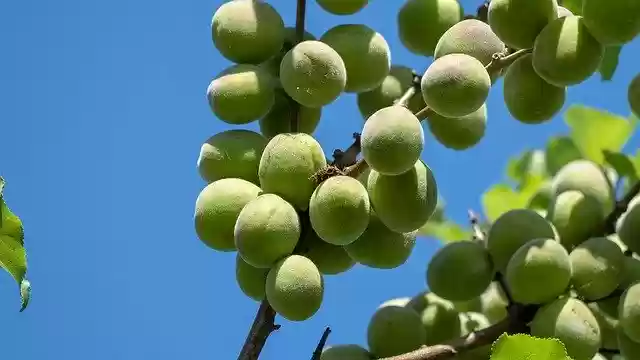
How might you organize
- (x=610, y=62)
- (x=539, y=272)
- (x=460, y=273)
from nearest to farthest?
(x=539, y=272), (x=460, y=273), (x=610, y=62)

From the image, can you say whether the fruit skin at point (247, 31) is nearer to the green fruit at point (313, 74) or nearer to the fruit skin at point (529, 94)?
the green fruit at point (313, 74)

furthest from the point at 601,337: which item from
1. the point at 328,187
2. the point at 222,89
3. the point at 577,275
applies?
the point at 222,89

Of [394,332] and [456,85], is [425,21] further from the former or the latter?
[394,332]

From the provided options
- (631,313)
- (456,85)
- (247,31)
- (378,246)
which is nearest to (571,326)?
(631,313)

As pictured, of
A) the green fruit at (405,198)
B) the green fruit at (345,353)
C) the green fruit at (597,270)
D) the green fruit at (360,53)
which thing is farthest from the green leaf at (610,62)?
the green fruit at (345,353)

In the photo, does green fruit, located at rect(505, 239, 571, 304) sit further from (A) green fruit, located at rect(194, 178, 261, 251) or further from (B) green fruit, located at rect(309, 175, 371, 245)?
(A) green fruit, located at rect(194, 178, 261, 251)

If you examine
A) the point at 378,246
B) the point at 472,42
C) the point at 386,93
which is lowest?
the point at 378,246

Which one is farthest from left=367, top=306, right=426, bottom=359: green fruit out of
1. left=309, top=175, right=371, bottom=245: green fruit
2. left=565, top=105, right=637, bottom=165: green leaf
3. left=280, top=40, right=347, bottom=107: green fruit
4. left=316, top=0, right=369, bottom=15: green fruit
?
left=565, top=105, right=637, bottom=165: green leaf
